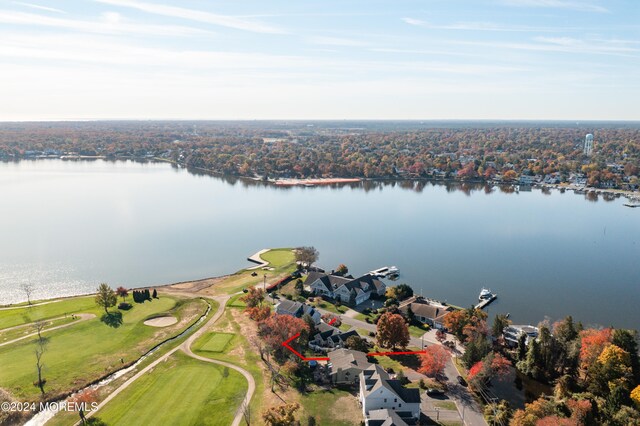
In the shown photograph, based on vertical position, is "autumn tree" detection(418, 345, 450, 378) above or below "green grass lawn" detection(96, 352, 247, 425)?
above

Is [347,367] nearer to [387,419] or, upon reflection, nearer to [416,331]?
[387,419]

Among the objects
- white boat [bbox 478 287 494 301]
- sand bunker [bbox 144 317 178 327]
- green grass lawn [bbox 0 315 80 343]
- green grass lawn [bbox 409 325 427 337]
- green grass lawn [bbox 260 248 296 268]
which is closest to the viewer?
green grass lawn [bbox 0 315 80 343]

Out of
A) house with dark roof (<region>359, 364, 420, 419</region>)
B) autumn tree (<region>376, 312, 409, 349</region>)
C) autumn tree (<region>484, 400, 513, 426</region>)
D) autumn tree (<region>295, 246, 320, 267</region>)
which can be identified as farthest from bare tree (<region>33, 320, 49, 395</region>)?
autumn tree (<region>484, 400, 513, 426</region>)

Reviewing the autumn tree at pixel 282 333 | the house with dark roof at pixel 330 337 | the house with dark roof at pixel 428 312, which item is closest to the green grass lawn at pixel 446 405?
the house with dark roof at pixel 330 337

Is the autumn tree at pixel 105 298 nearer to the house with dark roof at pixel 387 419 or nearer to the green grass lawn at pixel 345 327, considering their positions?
the green grass lawn at pixel 345 327

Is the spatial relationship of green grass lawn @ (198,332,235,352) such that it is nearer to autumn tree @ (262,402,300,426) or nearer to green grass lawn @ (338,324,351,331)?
green grass lawn @ (338,324,351,331)

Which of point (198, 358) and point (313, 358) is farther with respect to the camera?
point (198, 358)

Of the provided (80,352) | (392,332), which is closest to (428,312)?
(392,332)

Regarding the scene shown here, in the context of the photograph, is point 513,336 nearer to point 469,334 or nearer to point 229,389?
point 469,334
